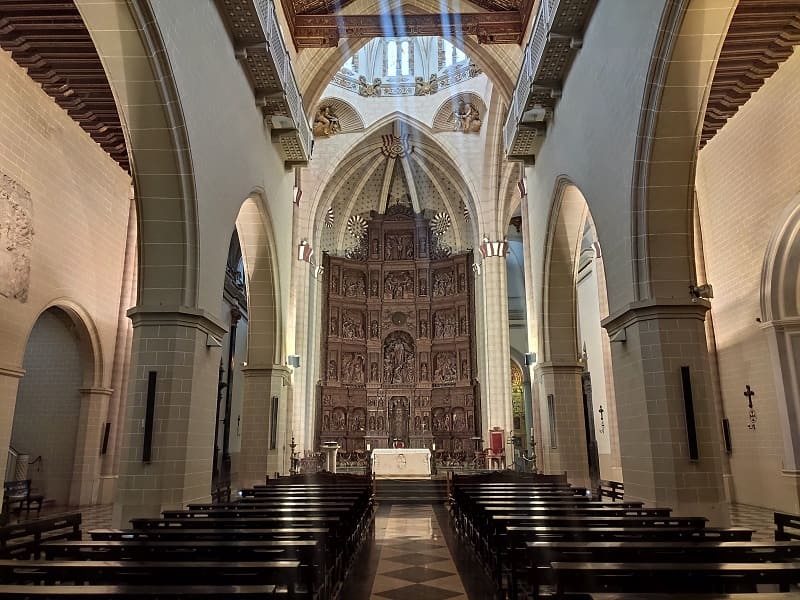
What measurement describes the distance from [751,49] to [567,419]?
6.89 metres

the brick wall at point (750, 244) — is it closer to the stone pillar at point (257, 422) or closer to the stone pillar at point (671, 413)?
the stone pillar at point (671, 413)

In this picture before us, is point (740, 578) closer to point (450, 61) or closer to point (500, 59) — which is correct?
point (500, 59)

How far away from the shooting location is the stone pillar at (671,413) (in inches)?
243

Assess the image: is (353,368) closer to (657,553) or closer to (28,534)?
(28,534)

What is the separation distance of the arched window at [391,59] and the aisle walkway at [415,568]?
17663 millimetres

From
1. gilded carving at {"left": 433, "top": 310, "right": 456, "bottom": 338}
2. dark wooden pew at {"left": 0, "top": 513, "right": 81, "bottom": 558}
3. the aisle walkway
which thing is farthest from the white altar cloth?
dark wooden pew at {"left": 0, "top": 513, "right": 81, "bottom": 558}

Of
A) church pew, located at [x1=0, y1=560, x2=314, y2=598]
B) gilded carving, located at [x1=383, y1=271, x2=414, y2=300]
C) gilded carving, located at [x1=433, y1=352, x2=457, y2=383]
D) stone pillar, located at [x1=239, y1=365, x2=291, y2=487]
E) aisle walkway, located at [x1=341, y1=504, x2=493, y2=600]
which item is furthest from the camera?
gilded carving, located at [x1=383, y1=271, x2=414, y2=300]

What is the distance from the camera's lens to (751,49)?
8367 millimetres

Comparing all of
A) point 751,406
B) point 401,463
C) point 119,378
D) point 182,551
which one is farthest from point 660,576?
point 401,463

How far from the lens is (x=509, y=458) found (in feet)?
61.0

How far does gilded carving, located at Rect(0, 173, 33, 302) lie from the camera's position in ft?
28.1

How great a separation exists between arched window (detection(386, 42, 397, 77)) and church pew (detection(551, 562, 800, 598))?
21442 millimetres

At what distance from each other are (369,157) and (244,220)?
506 inches

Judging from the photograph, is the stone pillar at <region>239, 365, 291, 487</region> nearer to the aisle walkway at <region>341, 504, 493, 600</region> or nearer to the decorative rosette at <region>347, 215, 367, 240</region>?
the aisle walkway at <region>341, 504, 493, 600</region>
